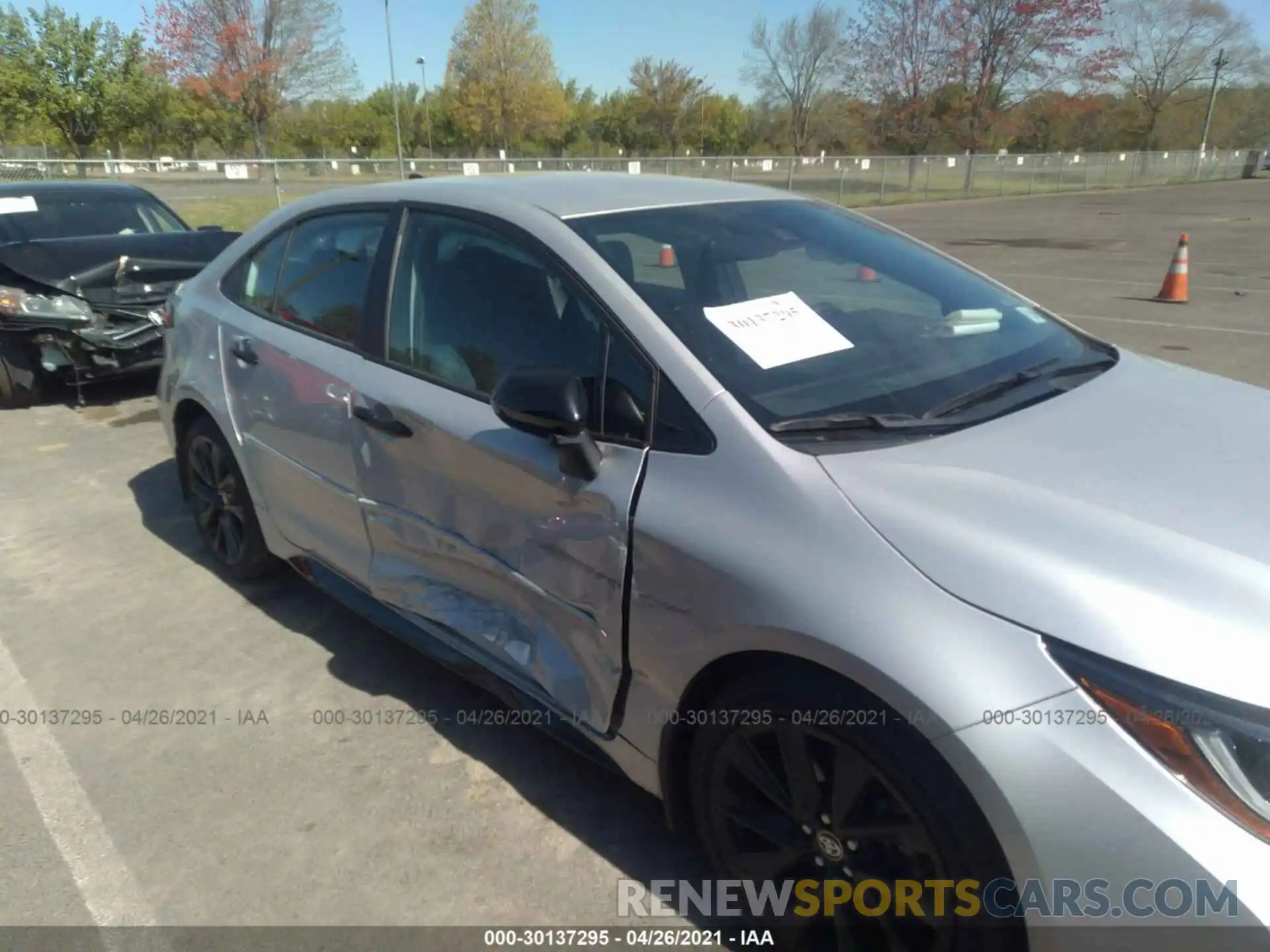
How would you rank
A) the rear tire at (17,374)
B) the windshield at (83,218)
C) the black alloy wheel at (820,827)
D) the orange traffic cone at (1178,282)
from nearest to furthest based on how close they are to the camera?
the black alloy wheel at (820,827) → the rear tire at (17,374) → the windshield at (83,218) → the orange traffic cone at (1178,282)

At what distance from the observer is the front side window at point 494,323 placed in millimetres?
2225

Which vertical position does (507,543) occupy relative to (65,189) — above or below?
below

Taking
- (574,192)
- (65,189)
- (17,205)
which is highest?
(574,192)

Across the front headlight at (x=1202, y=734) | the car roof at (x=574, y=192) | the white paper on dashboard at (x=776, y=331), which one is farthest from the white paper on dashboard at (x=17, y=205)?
the front headlight at (x=1202, y=734)

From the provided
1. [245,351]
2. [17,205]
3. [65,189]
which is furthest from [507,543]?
[65,189]

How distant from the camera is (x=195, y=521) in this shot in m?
4.29

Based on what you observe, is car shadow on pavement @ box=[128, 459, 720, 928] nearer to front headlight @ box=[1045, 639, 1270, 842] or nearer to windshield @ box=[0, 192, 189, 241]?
front headlight @ box=[1045, 639, 1270, 842]

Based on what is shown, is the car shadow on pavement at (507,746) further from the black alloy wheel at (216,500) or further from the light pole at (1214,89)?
the light pole at (1214,89)

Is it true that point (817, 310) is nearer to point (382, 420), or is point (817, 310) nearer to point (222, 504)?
point (382, 420)

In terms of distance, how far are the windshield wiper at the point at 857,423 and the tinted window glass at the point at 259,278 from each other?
2.30 metres

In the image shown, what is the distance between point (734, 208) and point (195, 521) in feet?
9.66

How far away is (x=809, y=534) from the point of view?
1.81 m

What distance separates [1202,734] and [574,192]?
2.16 meters

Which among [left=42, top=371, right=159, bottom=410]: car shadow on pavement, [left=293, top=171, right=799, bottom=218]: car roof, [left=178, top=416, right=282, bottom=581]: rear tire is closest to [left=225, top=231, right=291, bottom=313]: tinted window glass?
[left=293, top=171, right=799, bottom=218]: car roof
